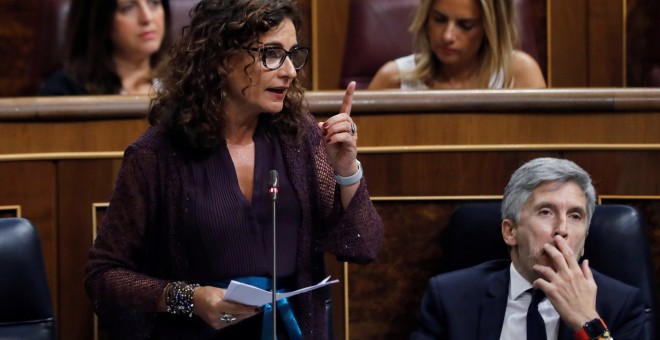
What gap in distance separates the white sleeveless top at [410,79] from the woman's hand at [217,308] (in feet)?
2.63

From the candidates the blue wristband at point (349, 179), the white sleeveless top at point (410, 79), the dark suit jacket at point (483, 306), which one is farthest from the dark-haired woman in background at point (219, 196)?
the white sleeveless top at point (410, 79)

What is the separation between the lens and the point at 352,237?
3.92 feet

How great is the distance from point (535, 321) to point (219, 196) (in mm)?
418

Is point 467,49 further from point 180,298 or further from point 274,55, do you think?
point 180,298

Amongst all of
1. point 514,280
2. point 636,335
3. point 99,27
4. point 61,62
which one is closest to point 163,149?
point 514,280

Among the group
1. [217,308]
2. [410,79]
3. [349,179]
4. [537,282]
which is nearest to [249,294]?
[217,308]

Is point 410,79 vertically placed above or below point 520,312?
above

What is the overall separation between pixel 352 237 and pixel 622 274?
41 centimetres

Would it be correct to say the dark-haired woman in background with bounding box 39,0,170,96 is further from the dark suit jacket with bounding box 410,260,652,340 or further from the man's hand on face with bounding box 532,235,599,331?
the man's hand on face with bounding box 532,235,599,331

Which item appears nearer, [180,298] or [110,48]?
[180,298]

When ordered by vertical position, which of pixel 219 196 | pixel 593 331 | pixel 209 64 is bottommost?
pixel 593 331

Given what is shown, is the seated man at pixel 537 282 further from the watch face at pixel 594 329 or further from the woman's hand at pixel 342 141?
the woman's hand at pixel 342 141

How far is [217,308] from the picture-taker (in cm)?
109

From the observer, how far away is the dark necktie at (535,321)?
4.39ft
